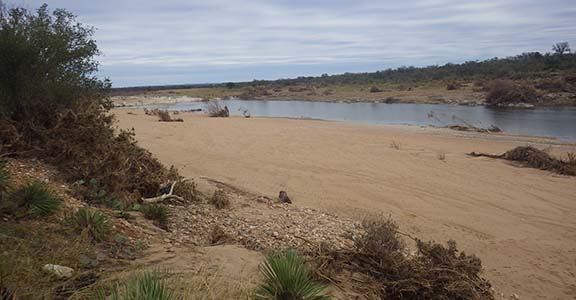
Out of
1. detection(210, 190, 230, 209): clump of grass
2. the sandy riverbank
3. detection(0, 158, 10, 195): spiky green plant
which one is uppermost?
detection(0, 158, 10, 195): spiky green plant

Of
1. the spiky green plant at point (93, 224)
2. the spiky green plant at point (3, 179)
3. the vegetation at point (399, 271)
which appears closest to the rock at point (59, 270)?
the spiky green plant at point (93, 224)

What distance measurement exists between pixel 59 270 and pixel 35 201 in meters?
1.54

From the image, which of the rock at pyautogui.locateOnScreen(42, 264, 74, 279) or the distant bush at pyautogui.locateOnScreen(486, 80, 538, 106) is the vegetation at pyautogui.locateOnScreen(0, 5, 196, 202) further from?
the distant bush at pyautogui.locateOnScreen(486, 80, 538, 106)

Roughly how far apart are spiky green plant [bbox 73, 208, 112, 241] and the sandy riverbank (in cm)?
424

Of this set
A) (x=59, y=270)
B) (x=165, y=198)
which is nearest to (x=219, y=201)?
(x=165, y=198)

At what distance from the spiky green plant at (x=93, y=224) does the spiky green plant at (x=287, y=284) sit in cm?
180

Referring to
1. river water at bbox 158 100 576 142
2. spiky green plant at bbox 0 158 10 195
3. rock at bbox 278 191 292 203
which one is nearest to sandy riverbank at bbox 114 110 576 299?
rock at bbox 278 191 292 203

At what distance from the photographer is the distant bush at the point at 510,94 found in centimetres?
3478

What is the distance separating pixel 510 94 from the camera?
34.8 m

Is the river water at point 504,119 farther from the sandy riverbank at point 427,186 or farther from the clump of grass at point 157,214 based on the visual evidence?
the clump of grass at point 157,214

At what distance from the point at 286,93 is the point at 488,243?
5462 cm

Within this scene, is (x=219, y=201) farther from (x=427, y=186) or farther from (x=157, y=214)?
(x=427, y=186)

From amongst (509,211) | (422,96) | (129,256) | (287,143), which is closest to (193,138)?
(287,143)

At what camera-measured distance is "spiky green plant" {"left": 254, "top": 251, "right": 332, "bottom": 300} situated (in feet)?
11.0
